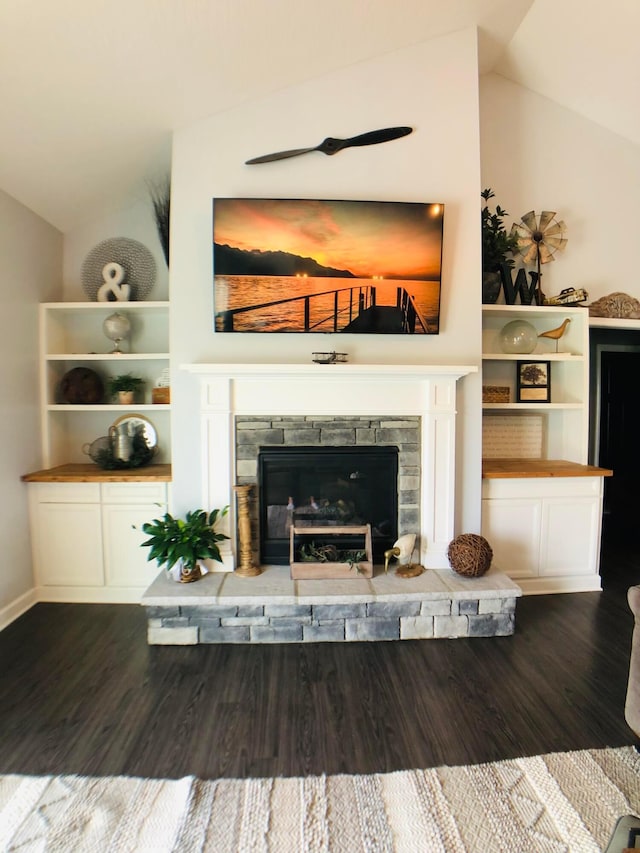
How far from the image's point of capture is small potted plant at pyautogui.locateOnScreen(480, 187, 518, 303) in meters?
2.85

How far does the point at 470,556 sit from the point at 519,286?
6.18 feet

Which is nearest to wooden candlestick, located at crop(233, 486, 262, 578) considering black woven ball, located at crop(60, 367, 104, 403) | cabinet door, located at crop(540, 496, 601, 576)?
black woven ball, located at crop(60, 367, 104, 403)

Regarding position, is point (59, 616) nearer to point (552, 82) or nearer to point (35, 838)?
point (35, 838)

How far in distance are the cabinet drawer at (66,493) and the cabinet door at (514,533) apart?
2486 mm

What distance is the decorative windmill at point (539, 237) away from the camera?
3006mm

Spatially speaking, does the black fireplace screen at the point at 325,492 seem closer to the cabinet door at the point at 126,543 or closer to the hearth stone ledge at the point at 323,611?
the hearth stone ledge at the point at 323,611

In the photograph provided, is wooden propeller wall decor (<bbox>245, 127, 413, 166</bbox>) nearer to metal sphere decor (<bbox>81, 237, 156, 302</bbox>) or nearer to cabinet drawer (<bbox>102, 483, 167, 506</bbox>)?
metal sphere decor (<bbox>81, 237, 156, 302</bbox>)

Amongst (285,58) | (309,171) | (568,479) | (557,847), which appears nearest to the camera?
(557,847)

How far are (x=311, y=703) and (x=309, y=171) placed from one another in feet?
9.09

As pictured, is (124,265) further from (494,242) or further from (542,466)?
(542,466)

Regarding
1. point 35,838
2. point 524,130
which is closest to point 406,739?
point 35,838

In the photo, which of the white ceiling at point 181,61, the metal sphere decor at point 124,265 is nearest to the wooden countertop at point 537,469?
the white ceiling at point 181,61

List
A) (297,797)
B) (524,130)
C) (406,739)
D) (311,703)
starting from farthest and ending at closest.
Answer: (524,130) < (311,703) < (406,739) < (297,797)

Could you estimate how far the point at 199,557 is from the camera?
2.30 m
